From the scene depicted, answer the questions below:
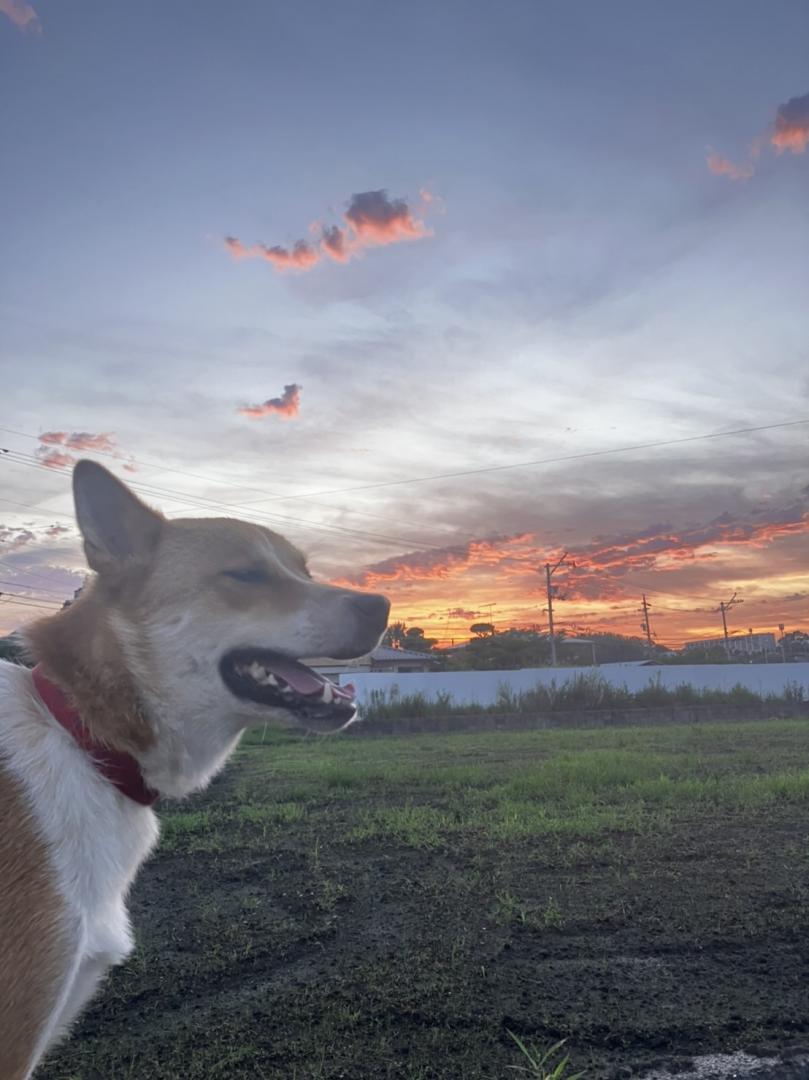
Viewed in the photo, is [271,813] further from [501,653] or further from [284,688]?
[501,653]

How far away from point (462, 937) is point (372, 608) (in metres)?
1.86

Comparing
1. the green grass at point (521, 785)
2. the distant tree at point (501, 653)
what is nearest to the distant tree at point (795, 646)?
the distant tree at point (501, 653)

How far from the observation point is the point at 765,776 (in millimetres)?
7973

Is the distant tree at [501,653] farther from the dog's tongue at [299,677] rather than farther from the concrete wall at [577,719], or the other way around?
the dog's tongue at [299,677]

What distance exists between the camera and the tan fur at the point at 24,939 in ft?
6.10

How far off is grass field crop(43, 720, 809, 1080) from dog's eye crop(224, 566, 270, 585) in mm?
1596

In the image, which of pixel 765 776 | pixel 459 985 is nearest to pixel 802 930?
pixel 459 985

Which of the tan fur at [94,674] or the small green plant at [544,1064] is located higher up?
the tan fur at [94,674]

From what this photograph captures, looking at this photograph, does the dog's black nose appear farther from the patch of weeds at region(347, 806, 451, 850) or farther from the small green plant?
the patch of weeds at region(347, 806, 451, 850)

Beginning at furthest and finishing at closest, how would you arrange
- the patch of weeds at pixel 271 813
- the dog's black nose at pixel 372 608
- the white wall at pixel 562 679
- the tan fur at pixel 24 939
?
1. the white wall at pixel 562 679
2. the patch of weeds at pixel 271 813
3. the dog's black nose at pixel 372 608
4. the tan fur at pixel 24 939

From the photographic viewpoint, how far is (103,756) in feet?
7.36

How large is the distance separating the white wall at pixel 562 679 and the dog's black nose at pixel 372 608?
696 inches

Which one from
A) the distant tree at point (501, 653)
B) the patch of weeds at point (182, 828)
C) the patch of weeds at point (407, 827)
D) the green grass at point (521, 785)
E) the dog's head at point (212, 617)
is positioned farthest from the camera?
the distant tree at point (501, 653)

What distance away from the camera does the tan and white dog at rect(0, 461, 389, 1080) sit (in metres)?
1.97
